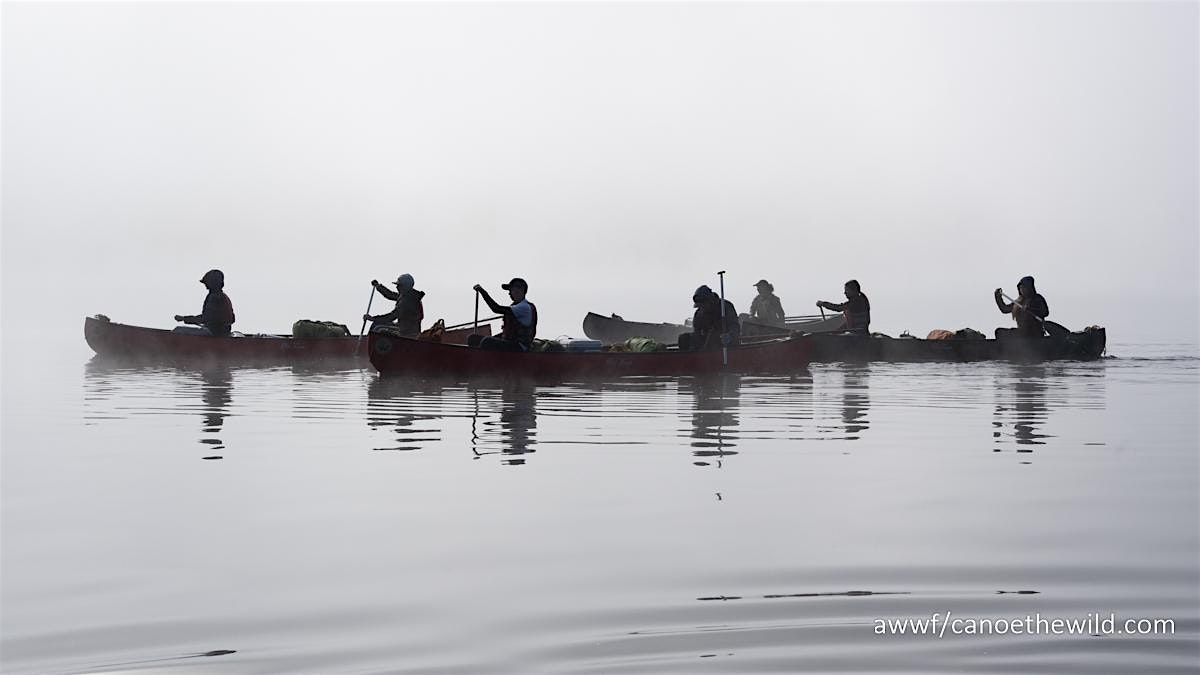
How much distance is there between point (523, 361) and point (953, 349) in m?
12.1

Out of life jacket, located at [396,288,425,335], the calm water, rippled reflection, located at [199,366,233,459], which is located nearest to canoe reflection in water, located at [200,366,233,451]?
rippled reflection, located at [199,366,233,459]

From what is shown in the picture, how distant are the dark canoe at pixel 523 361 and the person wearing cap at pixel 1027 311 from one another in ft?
29.0

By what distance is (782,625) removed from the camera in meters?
6.34

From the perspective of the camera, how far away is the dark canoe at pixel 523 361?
75.3 feet

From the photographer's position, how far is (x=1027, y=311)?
1167 inches

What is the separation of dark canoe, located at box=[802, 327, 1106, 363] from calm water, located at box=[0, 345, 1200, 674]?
11736 millimetres

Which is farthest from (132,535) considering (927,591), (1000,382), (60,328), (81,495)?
(60,328)

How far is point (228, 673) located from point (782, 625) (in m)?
2.68

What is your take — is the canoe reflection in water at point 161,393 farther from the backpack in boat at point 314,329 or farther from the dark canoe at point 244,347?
the backpack in boat at point 314,329

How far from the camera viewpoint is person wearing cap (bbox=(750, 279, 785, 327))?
3259cm

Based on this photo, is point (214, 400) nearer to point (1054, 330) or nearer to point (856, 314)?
point (856, 314)

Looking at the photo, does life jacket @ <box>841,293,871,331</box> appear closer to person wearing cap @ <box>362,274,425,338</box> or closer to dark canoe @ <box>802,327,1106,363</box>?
dark canoe @ <box>802,327,1106,363</box>

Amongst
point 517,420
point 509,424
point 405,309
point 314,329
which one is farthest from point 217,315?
point 509,424

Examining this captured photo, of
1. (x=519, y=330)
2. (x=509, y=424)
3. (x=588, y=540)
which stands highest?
(x=519, y=330)
